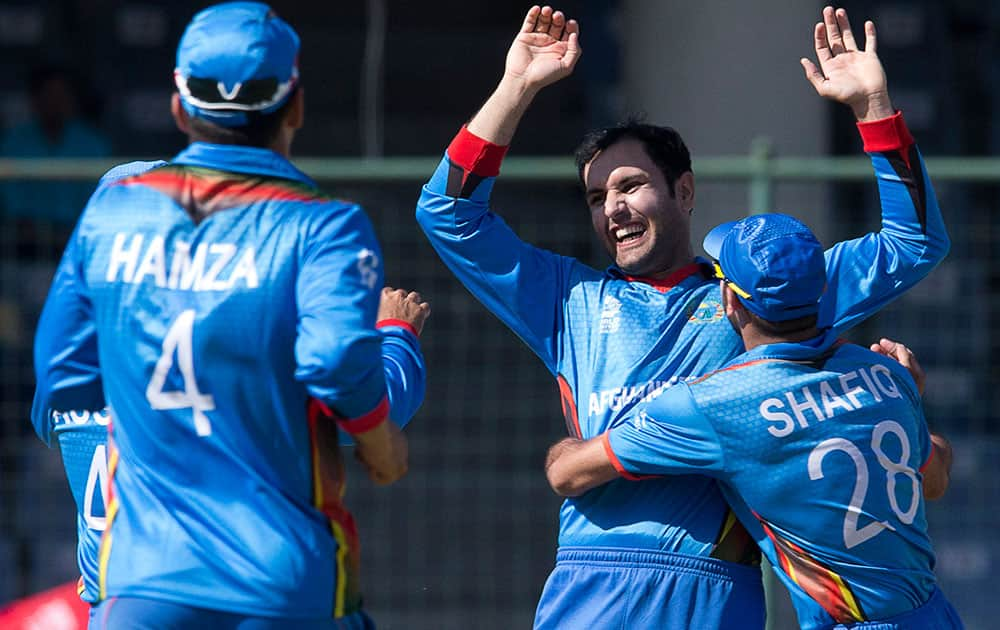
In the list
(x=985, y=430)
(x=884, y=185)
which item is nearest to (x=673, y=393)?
(x=884, y=185)

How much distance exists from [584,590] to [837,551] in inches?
23.5

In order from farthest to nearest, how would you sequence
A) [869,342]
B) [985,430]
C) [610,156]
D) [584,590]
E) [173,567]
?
[985,430]
[869,342]
[610,156]
[584,590]
[173,567]

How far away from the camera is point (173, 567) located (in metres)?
2.61

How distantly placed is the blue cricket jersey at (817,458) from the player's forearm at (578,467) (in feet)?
0.14

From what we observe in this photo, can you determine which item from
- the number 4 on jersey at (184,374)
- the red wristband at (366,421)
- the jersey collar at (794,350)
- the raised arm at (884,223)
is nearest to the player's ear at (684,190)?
the raised arm at (884,223)

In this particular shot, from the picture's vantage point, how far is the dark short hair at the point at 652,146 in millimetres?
3605

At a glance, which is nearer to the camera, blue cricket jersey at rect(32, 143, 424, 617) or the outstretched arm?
blue cricket jersey at rect(32, 143, 424, 617)

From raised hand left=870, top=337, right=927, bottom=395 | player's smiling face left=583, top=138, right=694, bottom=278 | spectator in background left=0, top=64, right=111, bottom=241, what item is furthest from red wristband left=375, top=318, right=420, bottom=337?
spectator in background left=0, top=64, right=111, bottom=241

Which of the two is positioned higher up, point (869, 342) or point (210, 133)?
point (210, 133)

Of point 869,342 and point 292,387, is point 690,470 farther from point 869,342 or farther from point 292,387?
point 869,342

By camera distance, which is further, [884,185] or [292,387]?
[884,185]

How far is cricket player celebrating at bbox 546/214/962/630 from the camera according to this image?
3.14 m

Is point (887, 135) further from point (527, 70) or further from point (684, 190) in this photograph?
point (527, 70)

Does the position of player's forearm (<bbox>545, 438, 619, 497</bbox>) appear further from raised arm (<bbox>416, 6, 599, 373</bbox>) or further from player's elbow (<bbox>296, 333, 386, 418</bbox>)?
player's elbow (<bbox>296, 333, 386, 418</bbox>)
